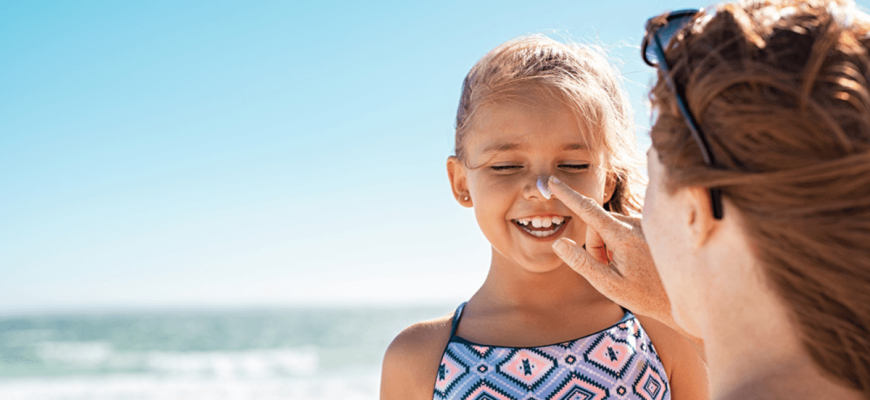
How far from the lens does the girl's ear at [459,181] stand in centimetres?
304

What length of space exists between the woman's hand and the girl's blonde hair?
2.31ft

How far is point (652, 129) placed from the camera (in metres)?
1.25

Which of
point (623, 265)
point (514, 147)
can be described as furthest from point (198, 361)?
point (623, 265)

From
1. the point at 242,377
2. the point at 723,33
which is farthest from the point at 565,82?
the point at 242,377

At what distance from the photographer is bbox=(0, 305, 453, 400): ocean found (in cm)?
1567

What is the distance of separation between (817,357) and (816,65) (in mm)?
488

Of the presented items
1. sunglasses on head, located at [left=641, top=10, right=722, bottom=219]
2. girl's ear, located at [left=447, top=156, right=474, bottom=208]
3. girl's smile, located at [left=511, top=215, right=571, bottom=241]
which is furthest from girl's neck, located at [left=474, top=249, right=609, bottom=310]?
sunglasses on head, located at [left=641, top=10, right=722, bottom=219]

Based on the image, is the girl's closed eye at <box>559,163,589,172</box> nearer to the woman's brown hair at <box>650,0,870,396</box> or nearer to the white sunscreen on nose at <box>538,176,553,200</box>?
the white sunscreen on nose at <box>538,176,553,200</box>

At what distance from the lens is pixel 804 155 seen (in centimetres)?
92

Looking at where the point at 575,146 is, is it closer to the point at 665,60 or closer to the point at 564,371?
the point at 564,371

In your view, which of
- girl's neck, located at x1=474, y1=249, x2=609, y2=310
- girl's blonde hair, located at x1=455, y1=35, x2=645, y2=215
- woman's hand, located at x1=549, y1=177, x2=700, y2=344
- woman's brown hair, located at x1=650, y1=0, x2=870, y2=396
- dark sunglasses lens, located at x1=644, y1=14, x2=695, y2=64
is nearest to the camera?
woman's brown hair, located at x1=650, y1=0, x2=870, y2=396

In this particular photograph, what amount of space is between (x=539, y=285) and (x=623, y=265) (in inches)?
Result: 33.0

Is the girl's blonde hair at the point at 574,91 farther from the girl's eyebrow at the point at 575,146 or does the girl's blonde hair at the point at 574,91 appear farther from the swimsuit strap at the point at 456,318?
the swimsuit strap at the point at 456,318

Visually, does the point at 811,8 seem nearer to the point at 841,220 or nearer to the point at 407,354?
the point at 841,220
